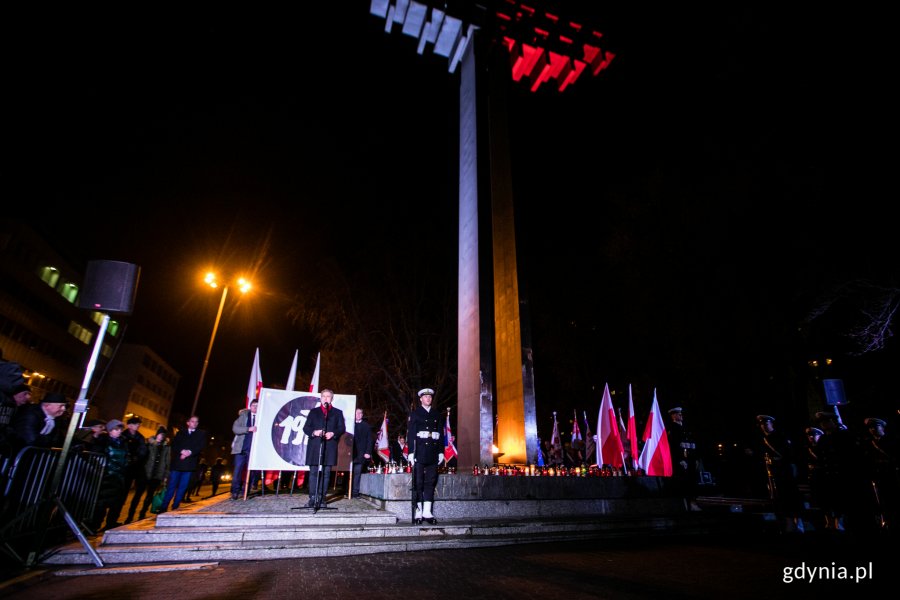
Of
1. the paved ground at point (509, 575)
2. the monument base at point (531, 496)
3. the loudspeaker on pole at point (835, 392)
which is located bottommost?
the paved ground at point (509, 575)

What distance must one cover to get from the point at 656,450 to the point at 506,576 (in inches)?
283

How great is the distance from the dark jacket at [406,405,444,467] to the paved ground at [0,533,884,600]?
4.90 feet

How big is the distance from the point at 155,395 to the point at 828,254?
299 feet

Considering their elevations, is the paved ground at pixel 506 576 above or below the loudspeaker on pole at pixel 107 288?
below

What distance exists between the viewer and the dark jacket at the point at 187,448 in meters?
8.40

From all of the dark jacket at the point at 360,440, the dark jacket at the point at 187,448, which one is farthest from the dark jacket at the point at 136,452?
the dark jacket at the point at 360,440

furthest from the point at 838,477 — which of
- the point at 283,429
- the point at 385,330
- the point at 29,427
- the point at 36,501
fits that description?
the point at 385,330

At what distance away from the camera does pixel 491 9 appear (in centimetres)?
1619

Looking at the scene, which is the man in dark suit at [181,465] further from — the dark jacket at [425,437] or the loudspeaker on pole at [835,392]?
the loudspeaker on pole at [835,392]

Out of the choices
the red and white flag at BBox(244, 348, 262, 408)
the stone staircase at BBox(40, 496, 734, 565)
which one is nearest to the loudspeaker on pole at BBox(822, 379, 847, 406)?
the stone staircase at BBox(40, 496, 734, 565)

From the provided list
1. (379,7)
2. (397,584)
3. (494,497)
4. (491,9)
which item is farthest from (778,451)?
(379,7)

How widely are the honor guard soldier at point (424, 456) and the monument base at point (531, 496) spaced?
51 cm

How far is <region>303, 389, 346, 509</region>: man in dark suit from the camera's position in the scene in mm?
7543

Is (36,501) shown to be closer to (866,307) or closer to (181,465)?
(181,465)
